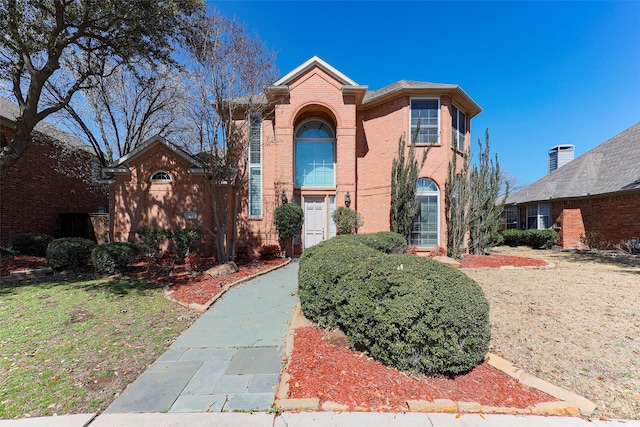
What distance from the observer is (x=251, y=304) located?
604 centimetres

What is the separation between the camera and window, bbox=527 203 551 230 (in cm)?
1722

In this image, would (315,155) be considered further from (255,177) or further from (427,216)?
(427,216)

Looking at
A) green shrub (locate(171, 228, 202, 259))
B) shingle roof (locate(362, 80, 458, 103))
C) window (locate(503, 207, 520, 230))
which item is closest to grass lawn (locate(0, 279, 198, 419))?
green shrub (locate(171, 228, 202, 259))

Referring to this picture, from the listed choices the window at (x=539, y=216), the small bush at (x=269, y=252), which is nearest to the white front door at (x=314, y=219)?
the small bush at (x=269, y=252)

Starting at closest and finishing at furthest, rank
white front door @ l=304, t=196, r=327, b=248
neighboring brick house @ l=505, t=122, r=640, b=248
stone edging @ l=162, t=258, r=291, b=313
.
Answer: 1. stone edging @ l=162, t=258, r=291, b=313
2. white front door @ l=304, t=196, r=327, b=248
3. neighboring brick house @ l=505, t=122, r=640, b=248

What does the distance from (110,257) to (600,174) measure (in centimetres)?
2461

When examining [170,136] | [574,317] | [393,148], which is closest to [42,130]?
[170,136]

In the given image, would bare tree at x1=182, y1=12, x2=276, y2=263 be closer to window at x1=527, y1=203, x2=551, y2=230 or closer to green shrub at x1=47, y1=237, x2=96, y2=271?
green shrub at x1=47, y1=237, x2=96, y2=271

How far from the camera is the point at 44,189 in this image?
14211 millimetres

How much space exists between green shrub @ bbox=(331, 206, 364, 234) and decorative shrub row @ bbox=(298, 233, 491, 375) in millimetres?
7286

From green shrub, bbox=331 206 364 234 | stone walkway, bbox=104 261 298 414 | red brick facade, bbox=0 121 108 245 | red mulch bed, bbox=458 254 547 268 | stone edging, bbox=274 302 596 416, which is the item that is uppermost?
red brick facade, bbox=0 121 108 245

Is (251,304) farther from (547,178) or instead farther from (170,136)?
(547,178)

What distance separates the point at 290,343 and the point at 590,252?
17532 mm

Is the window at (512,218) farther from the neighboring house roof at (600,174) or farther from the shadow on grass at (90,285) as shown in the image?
the shadow on grass at (90,285)
